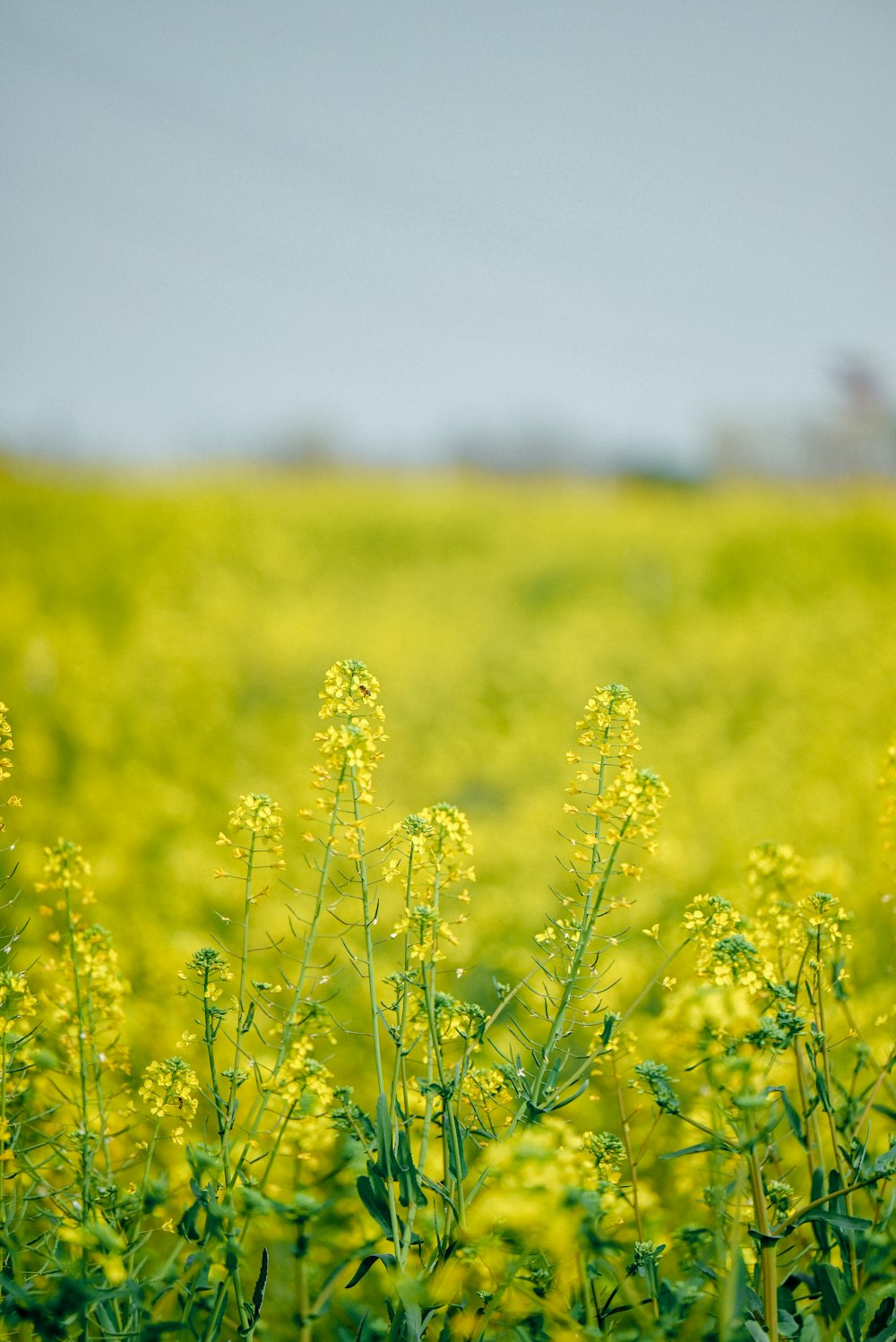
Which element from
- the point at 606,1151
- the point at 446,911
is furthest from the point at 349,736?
the point at 446,911

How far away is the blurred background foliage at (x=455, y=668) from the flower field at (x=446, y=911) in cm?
7

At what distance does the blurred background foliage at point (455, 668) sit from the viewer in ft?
20.2

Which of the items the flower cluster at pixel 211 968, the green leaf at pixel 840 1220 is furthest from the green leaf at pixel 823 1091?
the flower cluster at pixel 211 968

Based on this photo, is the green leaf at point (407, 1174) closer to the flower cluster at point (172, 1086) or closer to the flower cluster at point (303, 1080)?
the flower cluster at point (303, 1080)

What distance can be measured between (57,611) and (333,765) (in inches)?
486

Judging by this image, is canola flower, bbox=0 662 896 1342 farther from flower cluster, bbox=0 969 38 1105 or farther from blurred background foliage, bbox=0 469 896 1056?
blurred background foliage, bbox=0 469 896 1056

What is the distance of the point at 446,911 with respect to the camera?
6113mm

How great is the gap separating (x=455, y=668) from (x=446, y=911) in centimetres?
633

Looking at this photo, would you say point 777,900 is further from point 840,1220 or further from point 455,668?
point 455,668

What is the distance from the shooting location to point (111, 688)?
1022cm

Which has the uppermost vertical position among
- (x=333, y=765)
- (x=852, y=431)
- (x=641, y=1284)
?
(x=852, y=431)

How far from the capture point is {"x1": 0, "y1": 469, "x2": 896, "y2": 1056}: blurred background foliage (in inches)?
242

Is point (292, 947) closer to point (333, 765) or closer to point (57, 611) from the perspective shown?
point (333, 765)

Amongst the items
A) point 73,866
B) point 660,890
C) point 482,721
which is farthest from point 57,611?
point 73,866
